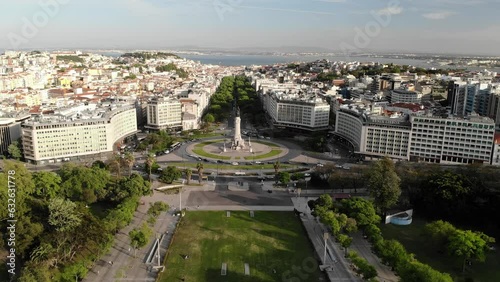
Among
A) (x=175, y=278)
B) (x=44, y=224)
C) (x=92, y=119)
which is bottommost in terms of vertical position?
(x=175, y=278)

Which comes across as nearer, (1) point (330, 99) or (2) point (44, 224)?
(2) point (44, 224)

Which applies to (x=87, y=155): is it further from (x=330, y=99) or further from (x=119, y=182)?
(x=330, y=99)

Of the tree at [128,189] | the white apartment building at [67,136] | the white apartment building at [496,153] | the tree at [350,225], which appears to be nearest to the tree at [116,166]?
the tree at [128,189]

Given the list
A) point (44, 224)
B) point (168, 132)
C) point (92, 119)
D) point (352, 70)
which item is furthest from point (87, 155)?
point (352, 70)

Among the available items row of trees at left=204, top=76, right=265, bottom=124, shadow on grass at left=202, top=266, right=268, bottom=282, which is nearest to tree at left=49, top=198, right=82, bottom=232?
shadow on grass at left=202, top=266, right=268, bottom=282

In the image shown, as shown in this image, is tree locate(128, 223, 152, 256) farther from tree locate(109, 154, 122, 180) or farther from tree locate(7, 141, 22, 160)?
tree locate(7, 141, 22, 160)

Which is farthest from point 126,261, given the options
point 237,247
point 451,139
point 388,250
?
point 451,139

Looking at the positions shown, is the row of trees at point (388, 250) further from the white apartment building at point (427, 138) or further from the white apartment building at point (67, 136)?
the white apartment building at point (67, 136)
